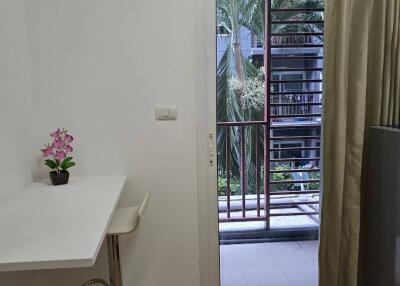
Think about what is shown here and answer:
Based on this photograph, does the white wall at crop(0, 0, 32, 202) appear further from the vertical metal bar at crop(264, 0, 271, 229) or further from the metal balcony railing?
the vertical metal bar at crop(264, 0, 271, 229)

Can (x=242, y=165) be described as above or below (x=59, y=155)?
below

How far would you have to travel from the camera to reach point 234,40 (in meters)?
2.12

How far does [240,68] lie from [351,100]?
70 centimetres

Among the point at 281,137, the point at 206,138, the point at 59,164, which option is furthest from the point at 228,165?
the point at 59,164

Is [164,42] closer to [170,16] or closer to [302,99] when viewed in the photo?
[170,16]

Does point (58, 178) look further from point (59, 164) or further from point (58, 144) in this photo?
point (58, 144)

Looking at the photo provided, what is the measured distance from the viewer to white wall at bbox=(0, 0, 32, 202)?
65.1 inches

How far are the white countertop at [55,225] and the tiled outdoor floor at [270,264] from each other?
108 centimetres

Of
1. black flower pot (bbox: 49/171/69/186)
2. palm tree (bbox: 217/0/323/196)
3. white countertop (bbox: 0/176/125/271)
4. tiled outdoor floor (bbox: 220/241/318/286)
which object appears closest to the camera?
white countertop (bbox: 0/176/125/271)

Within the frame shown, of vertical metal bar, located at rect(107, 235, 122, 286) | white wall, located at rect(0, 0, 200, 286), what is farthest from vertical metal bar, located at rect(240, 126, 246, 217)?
vertical metal bar, located at rect(107, 235, 122, 286)

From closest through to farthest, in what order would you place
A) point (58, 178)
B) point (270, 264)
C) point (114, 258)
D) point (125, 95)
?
point (114, 258)
point (58, 178)
point (125, 95)
point (270, 264)

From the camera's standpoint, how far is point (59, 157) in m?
1.91

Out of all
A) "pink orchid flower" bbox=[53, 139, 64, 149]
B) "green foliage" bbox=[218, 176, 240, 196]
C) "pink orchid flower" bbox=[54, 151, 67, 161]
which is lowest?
"green foliage" bbox=[218, 176, 240, 196]

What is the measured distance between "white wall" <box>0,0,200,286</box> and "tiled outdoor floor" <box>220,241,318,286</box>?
1.67ft
